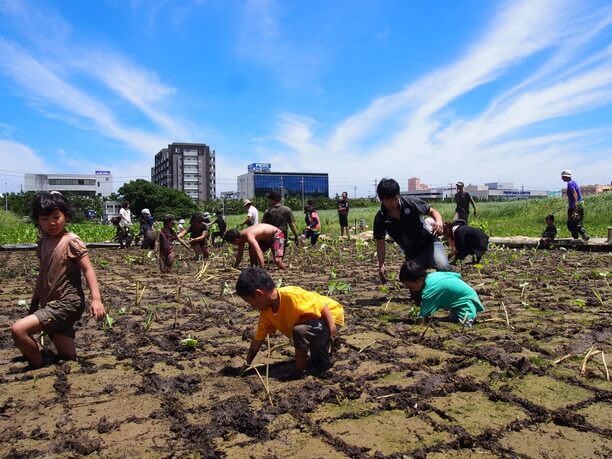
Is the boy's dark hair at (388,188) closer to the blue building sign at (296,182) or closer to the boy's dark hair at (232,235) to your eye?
the boy's dark hair at (232,235)

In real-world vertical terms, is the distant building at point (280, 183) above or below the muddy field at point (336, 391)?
above

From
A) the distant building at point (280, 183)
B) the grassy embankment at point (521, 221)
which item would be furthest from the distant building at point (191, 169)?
the grassy embankment at point (521, 221)

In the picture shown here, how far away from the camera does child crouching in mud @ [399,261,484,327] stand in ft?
15.1

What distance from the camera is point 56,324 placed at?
11.9 feet

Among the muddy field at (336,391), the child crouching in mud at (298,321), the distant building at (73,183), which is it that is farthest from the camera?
the distant building at (73,183)

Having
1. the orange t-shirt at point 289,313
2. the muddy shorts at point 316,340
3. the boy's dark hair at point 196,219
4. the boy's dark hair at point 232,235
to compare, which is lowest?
the muddy shorts at point 316,340

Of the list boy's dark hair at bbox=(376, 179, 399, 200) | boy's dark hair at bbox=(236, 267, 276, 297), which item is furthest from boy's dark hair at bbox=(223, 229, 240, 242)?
boy's dark hair at bbox=(236, 267, 276, 297)

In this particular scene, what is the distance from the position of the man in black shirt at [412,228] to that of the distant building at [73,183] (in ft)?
344

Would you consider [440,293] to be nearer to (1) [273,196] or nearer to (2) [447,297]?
(2) [447,297]

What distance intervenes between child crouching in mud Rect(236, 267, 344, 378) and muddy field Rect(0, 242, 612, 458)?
15cm

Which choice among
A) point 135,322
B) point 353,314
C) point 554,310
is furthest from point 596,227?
point 135,322

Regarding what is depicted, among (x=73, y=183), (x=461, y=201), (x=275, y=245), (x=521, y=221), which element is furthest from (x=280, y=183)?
(x=275, y=245)

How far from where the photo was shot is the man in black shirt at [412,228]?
5324mm

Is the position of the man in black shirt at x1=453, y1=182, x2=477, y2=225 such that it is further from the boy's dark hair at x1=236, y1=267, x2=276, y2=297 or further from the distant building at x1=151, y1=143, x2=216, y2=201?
the distant building at x1=151, y1=143, x2=216, y2=201
